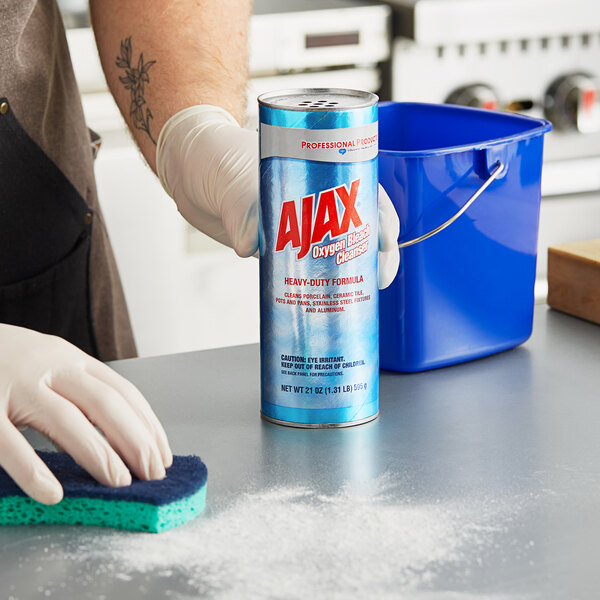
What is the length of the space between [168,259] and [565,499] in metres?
1.26

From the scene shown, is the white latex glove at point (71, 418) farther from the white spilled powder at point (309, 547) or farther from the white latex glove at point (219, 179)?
the white latex glove at point (219, 179)

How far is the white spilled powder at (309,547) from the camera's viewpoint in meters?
0.59

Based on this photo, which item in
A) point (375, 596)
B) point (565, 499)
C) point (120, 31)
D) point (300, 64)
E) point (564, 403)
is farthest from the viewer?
point (300, 64)

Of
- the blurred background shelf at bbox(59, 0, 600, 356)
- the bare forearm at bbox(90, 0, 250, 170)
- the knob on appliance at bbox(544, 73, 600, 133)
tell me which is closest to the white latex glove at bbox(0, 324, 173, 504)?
the bare forearm at bbox(90, 0, 250, 170)

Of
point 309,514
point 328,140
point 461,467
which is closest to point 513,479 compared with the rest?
point 461,467

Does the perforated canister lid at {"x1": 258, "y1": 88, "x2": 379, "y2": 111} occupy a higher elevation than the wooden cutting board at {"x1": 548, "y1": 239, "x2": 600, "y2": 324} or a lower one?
higher

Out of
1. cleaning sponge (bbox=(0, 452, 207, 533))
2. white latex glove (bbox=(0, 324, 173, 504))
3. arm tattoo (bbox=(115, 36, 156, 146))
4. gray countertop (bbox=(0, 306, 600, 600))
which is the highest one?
arm tattoo (bbox=(115, 36, 156, 146))

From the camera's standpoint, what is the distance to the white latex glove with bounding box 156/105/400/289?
84 centimetres

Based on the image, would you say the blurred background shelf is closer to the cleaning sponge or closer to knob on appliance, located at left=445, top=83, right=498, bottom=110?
knob on appliance, located at left=445, top=83, right=498, bottom=110

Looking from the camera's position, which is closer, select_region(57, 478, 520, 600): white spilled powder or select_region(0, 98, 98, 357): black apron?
select_region(57, 478, 520, 600): white spilled powder

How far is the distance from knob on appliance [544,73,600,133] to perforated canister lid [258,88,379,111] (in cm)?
135

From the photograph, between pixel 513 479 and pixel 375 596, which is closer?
pixel 375 596

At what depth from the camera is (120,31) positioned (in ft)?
4.00

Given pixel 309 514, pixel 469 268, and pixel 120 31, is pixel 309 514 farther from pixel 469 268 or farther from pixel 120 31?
pixel 120 31
